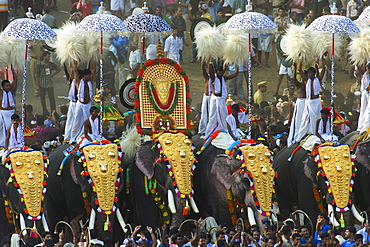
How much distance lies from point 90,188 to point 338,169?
3.85 metres

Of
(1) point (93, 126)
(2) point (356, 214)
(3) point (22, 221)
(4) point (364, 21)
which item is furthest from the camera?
(4) point (364, 21)

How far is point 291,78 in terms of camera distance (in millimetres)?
28516

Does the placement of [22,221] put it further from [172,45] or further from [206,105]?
[172,45]

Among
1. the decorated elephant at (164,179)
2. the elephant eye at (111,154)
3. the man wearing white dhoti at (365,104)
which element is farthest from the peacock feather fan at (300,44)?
the elephant eye at (111,154)

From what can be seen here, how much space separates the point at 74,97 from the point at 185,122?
6.81ft

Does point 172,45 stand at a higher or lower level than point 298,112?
higher

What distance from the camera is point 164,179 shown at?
64.5 ft

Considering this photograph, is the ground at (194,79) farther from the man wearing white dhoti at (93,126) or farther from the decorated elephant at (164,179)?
the decorated elephant at (164,179)

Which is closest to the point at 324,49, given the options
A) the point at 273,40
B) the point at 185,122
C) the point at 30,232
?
the point at 185,122

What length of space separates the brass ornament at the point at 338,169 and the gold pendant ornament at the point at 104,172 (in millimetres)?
3222

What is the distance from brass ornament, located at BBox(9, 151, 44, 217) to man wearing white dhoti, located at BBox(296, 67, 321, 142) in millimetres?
4982

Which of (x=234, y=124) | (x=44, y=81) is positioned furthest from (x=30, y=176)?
(x=44, y=81)

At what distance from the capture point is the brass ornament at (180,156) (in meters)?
→ 19.3

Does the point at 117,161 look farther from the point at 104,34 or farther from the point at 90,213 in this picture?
the point at 104,34
